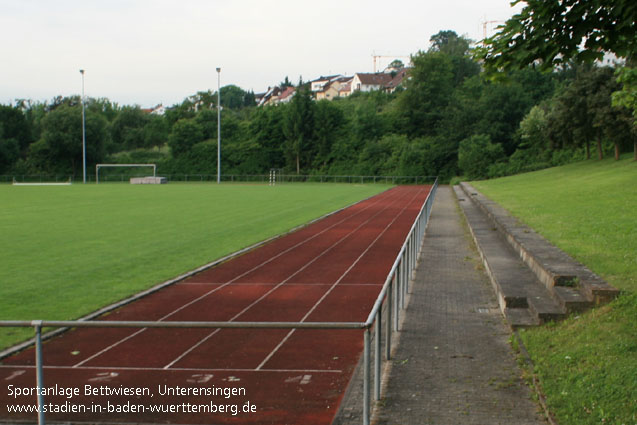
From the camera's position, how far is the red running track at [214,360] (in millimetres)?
5332

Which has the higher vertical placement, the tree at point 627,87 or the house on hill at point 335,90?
the house on hill at point 335,90

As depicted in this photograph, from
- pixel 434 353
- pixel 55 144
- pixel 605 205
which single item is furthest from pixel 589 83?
pixel 55 144

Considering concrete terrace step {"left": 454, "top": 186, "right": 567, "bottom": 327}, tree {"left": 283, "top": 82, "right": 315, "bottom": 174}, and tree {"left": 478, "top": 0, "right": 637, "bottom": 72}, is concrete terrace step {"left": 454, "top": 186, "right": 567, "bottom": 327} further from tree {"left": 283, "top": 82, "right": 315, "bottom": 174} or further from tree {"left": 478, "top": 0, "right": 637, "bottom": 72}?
tree {"left": 283, "top": 82, "right": 315, "bottom": 174}

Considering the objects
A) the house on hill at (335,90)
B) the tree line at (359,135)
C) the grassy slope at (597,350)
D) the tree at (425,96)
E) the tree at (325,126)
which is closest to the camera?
the grassy slope at (597,350)

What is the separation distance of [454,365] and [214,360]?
2600 mm

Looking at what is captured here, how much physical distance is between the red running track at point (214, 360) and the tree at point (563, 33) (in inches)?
161

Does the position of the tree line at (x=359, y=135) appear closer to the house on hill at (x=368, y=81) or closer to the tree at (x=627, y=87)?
the tree at (x=627, y=87)

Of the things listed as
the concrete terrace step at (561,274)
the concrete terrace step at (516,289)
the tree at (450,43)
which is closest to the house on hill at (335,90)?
the tree at (450,43)

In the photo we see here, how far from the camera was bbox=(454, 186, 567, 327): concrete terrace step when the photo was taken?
25.1ft

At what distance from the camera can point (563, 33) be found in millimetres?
7102

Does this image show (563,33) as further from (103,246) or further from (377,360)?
(103,246)

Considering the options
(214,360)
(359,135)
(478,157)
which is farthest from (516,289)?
(359,135)


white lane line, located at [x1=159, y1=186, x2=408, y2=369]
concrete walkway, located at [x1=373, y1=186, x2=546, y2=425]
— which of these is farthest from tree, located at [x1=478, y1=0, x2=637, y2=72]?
white lane line, located at [x1=159, y1=186, x2=408, y2=369]

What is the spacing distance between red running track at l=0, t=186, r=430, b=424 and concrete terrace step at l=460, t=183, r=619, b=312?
8.99 feet
